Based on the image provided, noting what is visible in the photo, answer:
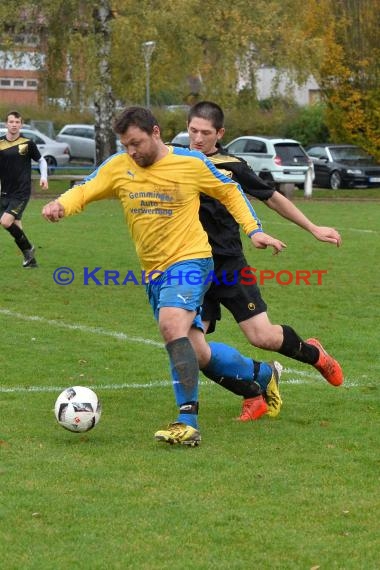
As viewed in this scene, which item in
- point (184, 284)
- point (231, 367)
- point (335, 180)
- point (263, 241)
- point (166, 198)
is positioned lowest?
A: point (335, 180)

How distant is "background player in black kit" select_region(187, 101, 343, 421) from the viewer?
731 centimetres

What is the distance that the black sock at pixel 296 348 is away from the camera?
293 inches

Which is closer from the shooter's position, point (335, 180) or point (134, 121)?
point (134, 121)

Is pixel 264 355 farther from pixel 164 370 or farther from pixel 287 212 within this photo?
pixel 287 212

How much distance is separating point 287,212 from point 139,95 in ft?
87.3

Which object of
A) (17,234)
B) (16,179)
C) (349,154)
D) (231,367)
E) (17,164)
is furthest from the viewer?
(349,154)

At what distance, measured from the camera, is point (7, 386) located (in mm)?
8406

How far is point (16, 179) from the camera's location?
16.1 m

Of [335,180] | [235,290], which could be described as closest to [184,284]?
[235,290]

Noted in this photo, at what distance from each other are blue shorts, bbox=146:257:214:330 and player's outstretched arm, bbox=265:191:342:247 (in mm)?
717

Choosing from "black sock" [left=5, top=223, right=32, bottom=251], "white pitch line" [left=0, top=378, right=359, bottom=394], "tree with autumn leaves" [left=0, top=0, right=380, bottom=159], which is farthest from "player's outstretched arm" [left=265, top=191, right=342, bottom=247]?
"tree with autumn leaves" [left=0, top=0, right=380, bottom=159]

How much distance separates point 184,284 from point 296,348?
1.06 meters

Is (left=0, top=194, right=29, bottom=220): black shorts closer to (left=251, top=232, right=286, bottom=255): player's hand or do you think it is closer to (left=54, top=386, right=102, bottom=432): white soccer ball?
(left=54, top=386, right=102, bottom=432): white soccer ball

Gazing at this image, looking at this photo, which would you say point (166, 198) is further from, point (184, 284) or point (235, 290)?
point (235, 290)
